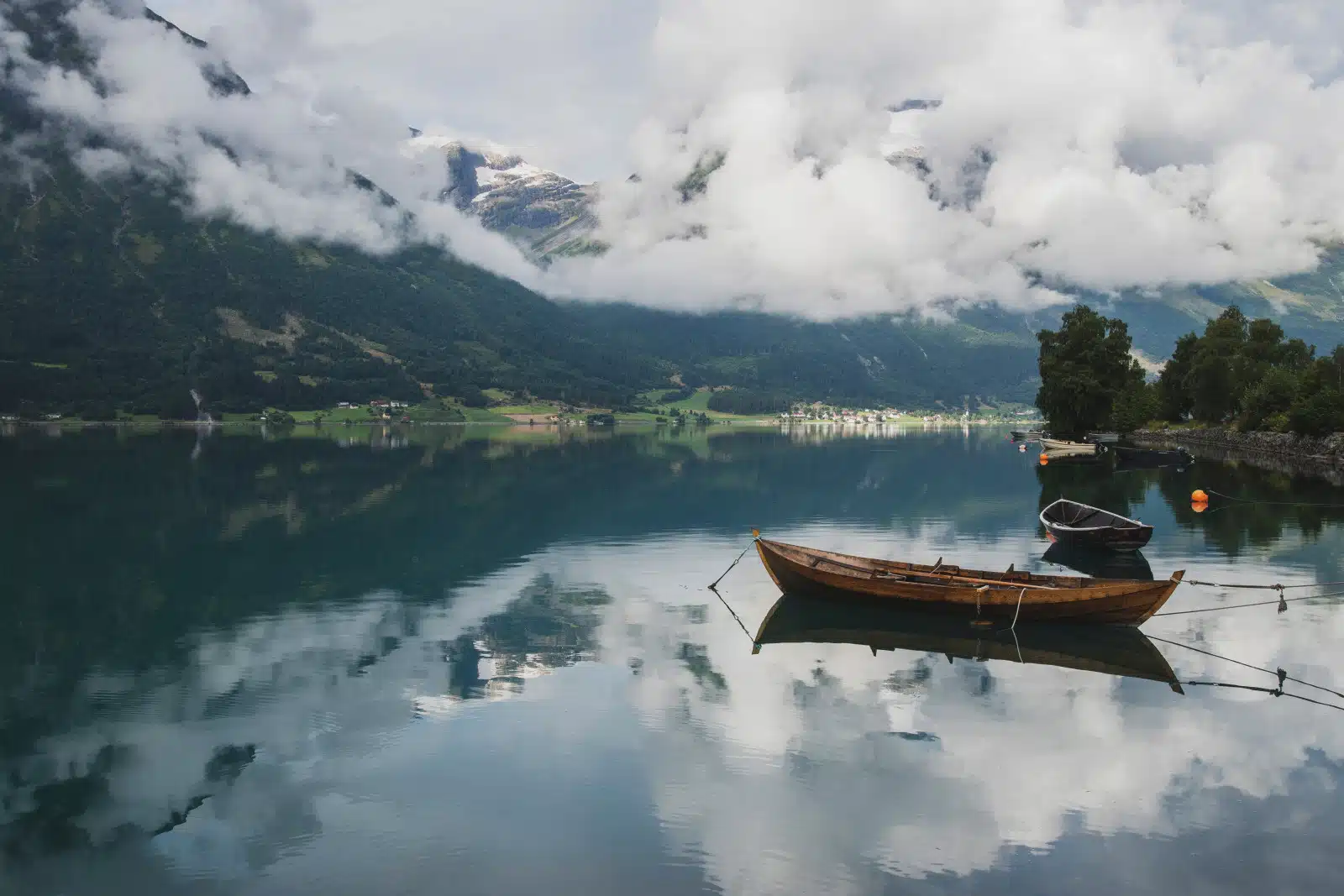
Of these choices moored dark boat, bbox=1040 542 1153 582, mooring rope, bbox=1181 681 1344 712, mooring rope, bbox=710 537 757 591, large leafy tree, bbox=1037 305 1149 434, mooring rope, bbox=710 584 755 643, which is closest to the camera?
mooring rope, bbox=1181 681 1344 712

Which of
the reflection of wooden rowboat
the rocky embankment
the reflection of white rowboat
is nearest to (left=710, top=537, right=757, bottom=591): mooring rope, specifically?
the reflection of wooden rowboat

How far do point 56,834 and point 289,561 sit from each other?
30.3 meters

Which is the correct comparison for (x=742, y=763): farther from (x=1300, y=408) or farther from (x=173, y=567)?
(x=1300, y=408)

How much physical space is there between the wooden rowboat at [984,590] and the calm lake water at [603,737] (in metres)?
1.99

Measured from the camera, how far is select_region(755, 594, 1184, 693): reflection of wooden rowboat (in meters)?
28.2

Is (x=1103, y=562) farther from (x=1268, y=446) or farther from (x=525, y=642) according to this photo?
(x=1268, y=446)

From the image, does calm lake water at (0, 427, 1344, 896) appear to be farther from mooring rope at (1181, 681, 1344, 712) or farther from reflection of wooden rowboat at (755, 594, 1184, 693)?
reflection of wooden rowboat at (755, 594, 1184, 693)

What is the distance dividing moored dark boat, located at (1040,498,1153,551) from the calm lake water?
5.34 feet

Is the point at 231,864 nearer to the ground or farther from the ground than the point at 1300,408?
nearer to the ground

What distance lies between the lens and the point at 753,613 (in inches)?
1394

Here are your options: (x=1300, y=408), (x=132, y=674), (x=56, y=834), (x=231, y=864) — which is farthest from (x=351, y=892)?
(x=1300, y=408)

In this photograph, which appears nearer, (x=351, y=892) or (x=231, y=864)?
(x=351, y=892)

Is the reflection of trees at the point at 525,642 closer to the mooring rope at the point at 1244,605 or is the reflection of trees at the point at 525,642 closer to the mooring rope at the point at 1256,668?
the mooring rope at the point at 1256,668

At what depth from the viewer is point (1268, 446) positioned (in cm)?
11288
